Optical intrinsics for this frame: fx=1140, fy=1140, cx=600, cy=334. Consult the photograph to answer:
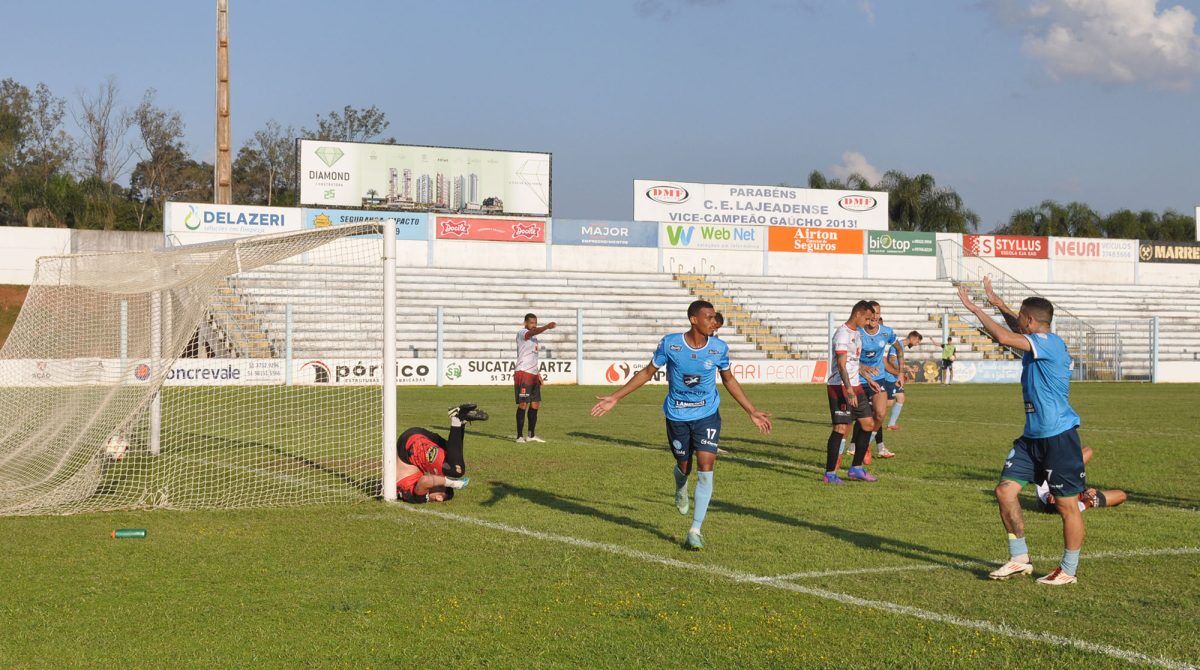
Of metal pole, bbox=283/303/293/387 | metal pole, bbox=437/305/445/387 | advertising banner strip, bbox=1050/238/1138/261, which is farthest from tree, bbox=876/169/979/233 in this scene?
metal pole, bbox=283/303/293/387

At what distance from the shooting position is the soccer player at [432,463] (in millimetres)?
11156

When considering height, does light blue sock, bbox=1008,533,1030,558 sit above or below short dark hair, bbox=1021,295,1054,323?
below

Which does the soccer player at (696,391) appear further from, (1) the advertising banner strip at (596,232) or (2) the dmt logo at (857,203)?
(2) the dmt logo at (857,203)

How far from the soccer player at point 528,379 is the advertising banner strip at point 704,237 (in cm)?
3171

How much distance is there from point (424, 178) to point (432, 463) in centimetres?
3655

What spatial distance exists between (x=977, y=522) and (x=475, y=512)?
445 cm

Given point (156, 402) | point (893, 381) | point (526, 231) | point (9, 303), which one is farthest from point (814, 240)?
point (156, 402)

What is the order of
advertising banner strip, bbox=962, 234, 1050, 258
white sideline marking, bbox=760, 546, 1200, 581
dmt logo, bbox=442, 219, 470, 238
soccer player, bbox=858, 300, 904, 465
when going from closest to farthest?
white sideline marking, bbox=760, 546, 1200, 581, soccer player, bbox=858, 300, 904, 465, dmt logo, bbox=442, 219, 470, 238, advertising banner strip, bbox=962, 234, 1050, 258

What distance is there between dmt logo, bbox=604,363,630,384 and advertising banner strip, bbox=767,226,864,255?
46.9 ft

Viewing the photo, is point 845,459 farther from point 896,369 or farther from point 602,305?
point 602,305

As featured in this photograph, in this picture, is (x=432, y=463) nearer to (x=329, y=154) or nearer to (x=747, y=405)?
(x=747, y=405)

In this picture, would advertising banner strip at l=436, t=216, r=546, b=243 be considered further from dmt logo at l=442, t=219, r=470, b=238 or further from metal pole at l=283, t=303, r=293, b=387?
metal pole at l=283, t=303, r=293, b=387

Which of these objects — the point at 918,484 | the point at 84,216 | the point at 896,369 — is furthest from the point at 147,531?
the point at 84,216

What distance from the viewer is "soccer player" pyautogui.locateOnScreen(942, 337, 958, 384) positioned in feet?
134
